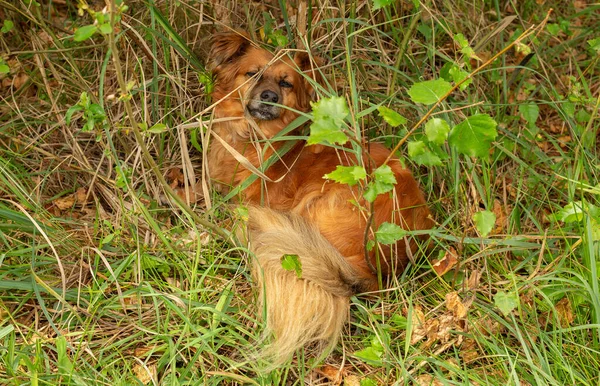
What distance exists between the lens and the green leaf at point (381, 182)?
2258 mm

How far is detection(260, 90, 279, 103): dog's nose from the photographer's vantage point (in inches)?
138

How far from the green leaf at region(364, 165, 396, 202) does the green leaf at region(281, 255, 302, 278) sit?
550 millimetres

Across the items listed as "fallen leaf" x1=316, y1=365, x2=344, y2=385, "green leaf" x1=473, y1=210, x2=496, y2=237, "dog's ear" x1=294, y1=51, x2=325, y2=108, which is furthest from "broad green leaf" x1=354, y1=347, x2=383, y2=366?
"dog's ear" x1=294, y1=51, x2=325, y2=108

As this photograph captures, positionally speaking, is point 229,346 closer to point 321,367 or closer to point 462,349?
point 321,367

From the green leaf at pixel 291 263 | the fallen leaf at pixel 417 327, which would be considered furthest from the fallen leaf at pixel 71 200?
the fallen leaf at pixel 417 327

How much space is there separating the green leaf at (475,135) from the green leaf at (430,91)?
0.13 m

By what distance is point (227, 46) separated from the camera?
3.54m

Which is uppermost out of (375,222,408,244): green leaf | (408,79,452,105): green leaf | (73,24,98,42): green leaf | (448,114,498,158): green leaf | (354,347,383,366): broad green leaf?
(73,24,98,42): green leaf

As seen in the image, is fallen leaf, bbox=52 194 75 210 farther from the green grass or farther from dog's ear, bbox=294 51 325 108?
dog's ear, bbox=294 51 325 108

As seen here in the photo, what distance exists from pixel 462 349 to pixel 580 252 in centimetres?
67

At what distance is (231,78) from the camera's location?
3639 millimetres

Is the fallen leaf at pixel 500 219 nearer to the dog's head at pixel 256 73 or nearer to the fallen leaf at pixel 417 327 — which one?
the fallen leaf at pixel 417 327

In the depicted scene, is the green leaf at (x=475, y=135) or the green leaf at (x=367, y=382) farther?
the green leaf at (x=367, y=382)

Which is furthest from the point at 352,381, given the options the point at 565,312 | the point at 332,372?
the point at 565,312
